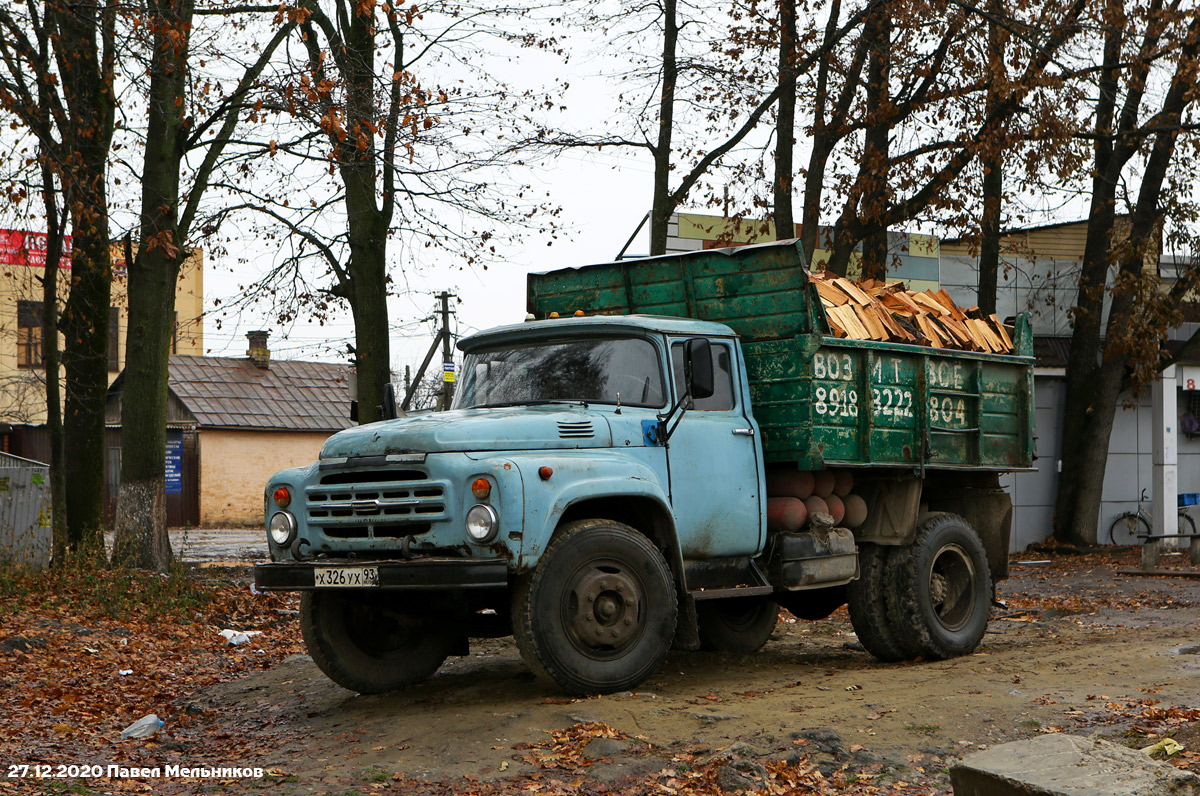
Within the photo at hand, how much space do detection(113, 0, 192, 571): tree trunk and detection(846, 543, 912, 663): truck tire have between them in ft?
29.4

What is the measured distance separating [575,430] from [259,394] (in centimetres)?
3221

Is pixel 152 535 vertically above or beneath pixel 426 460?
beneath

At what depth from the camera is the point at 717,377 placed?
848 cm

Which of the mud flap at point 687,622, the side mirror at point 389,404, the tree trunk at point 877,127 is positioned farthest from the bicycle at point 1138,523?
the side mirror at point 389,404

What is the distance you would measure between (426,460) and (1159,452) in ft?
56.4

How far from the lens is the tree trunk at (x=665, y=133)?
17286 millimetres

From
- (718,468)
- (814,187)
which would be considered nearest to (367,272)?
(814,187)

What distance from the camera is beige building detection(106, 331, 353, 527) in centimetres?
3462

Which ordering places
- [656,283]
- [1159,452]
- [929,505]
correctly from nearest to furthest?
[656,283] → [929,505] → [1159,452]

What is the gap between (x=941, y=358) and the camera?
31.8ft

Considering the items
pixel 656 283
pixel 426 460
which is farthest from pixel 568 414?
pixel 656 283

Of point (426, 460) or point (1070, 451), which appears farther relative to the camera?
point (1070, 451)

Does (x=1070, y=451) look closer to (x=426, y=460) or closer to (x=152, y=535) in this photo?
(x=152, y=535)

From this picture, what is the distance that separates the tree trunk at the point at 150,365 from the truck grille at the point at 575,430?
902 centimetres
